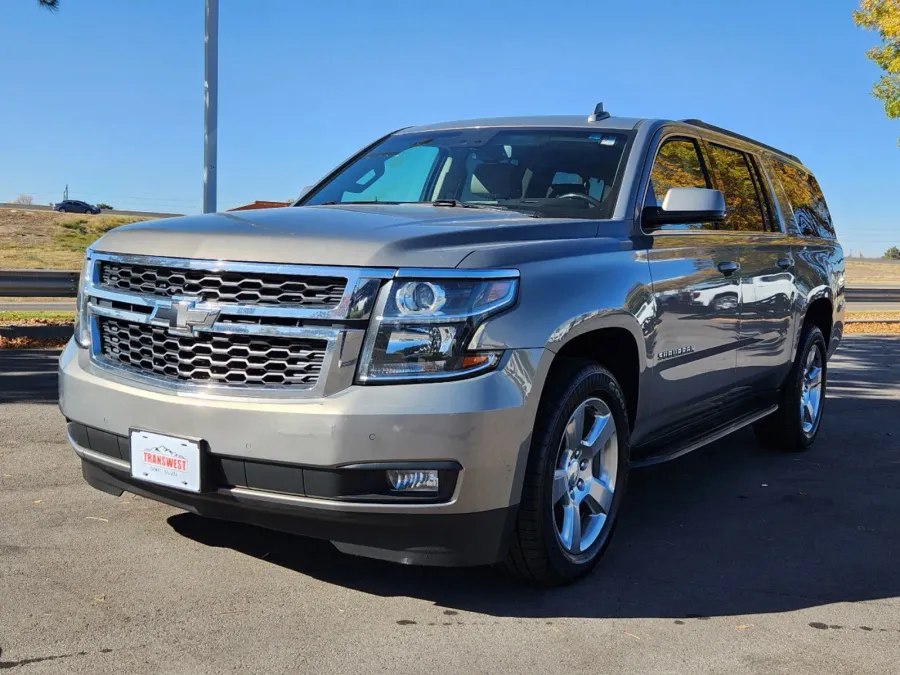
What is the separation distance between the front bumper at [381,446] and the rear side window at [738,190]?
2.55 metres

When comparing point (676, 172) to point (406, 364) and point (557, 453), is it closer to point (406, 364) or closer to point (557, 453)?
point (557, 453)

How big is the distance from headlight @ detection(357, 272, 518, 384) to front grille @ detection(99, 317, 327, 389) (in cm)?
19

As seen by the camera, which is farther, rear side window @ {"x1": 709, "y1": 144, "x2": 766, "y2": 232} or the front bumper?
rear side window @ {"x1": 709, "y1": 144, "x2": 766, "y2": 232}

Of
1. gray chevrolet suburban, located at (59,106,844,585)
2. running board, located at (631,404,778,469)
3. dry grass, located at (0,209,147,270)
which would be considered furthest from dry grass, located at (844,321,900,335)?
dry grass, located at (0,209,147,270)

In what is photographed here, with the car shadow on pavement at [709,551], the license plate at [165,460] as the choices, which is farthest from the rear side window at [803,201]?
the license plate at [165,460]

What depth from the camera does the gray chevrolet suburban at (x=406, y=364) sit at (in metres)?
3.09

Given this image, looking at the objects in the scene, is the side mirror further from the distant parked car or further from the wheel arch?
the distant parked car

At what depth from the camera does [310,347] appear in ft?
10.3

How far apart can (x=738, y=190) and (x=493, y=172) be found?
1714 mm

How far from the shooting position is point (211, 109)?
10938 mm

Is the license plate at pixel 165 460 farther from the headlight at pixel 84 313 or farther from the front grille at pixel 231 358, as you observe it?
the headlight at pixel 84 313

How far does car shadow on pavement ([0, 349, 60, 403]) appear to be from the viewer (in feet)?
23.7

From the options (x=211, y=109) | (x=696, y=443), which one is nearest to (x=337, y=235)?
(x=696, y=443)

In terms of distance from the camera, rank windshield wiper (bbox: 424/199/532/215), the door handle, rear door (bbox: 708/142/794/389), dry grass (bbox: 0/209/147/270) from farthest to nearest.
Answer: dry grass (bbox: 0/209/147/270) → rear door (bbox: 708/142/794/389) → the door handle → windshield wiper (bbox: 424/199/532/215)
